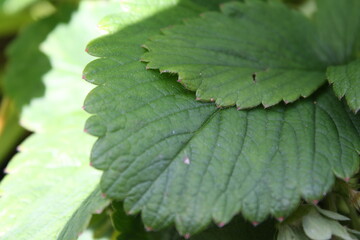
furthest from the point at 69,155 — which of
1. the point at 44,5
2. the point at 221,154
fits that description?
the point at 44,5

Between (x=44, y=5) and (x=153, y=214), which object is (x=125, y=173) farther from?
(x=44, y=5)

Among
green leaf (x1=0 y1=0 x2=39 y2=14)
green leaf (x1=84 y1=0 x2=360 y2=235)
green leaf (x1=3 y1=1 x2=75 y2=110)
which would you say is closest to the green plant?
green leaf (x1=84 y1=0 x2=360 y2=235)

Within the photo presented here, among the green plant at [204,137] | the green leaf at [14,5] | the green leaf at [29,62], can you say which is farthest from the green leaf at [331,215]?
the green leaf at [14,5]

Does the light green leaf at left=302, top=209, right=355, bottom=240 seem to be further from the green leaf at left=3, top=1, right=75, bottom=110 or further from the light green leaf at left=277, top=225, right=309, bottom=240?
the green leaf at left=3, top=1, right=75, bottom=110

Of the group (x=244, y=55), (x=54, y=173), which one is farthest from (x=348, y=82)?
(x=54, y=173)

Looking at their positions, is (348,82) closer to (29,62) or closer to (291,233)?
(291,233)

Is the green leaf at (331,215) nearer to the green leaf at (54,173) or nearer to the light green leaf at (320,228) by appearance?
the light green leaf at (320,228)
